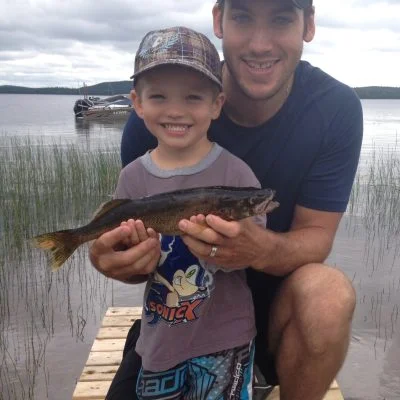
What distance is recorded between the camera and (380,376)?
223 inches

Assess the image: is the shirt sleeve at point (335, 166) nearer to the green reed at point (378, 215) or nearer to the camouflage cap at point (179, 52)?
the camouflage cap at point (179, 52)

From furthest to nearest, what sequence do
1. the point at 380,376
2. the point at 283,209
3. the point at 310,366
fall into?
the point at 380,376
the point at 283,209
the point at 310,366

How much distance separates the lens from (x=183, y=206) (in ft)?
8.50

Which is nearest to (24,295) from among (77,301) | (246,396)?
(77,301)

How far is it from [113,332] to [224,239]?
3220 millimetres

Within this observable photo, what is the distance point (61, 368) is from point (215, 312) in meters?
3.63

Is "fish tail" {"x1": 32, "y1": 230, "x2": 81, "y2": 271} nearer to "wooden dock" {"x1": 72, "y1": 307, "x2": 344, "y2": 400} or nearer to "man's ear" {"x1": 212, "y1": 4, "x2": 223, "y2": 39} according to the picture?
"man's ear" {"x1": 212, "y1": 4, "x2": 223, "y2": 39}

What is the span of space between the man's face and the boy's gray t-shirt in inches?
27.8

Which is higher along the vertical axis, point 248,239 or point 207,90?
point 207,90

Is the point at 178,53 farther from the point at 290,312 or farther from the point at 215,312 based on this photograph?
the point at 290,312

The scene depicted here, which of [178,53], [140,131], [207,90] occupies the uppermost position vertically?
[178,53]

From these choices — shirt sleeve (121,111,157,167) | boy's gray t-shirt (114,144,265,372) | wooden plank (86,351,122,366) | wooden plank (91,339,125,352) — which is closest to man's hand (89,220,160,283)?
boy's gray t-shirt (114,144,265,372)

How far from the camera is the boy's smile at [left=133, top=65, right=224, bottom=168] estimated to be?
9.43 ft

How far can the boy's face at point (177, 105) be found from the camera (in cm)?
287
